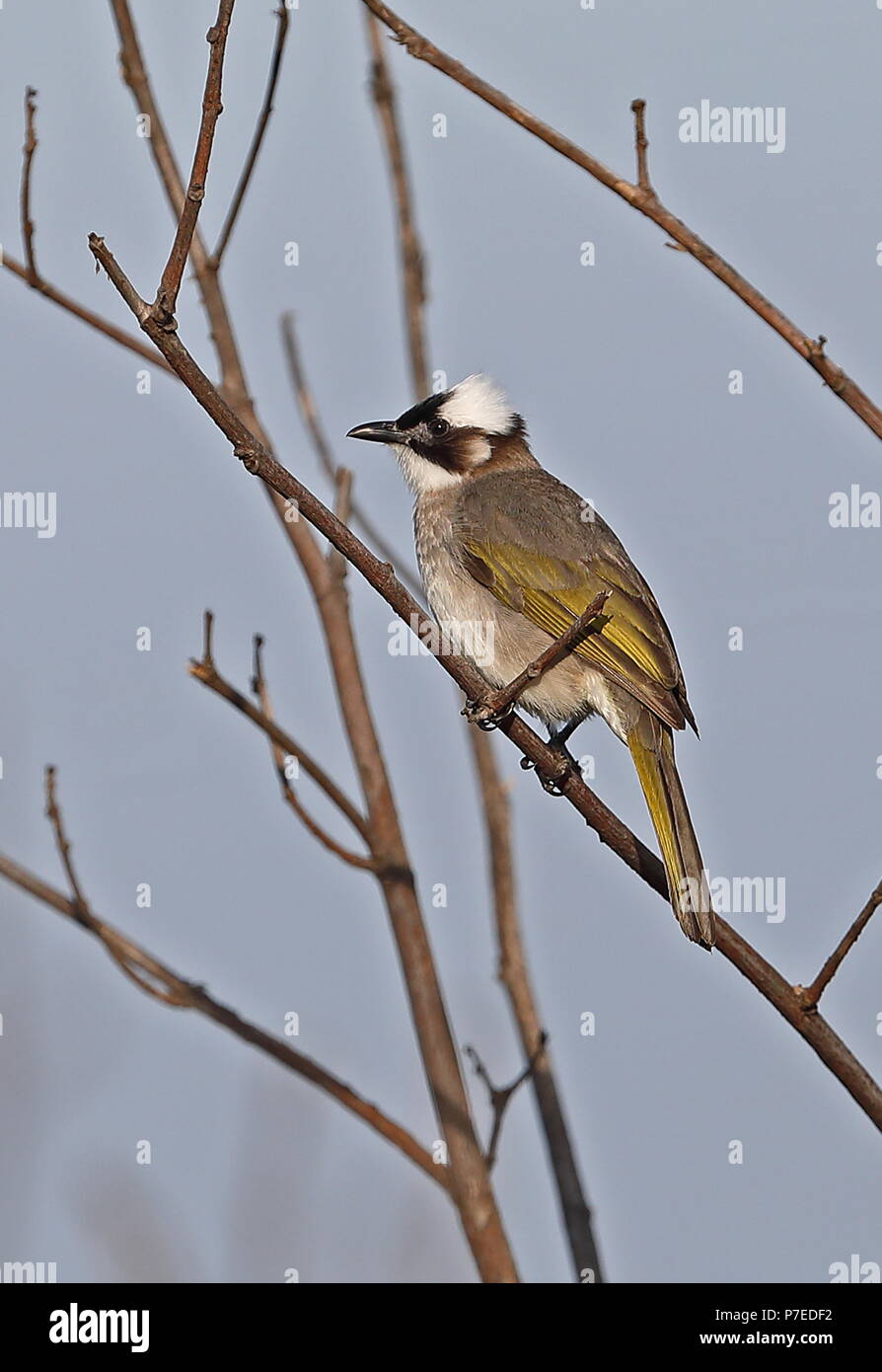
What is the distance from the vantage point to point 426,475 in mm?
6066

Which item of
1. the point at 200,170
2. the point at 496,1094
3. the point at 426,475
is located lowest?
the point at 496,1094

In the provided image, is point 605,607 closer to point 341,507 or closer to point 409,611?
point 341,507

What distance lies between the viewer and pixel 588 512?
5750 mm

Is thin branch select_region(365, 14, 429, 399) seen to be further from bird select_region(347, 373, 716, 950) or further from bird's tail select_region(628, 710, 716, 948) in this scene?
bird's tail select_region(628, 710, 716, 948)

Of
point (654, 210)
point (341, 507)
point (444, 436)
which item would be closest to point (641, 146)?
point (654, 210)

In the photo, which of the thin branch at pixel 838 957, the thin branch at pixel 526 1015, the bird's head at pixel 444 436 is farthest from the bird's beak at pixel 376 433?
the thin branch at pixel 838 957

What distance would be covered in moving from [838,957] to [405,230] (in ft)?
9.47

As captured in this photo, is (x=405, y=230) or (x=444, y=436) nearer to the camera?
(x=405, y=230)

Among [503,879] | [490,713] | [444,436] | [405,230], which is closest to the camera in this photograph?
[490,713]

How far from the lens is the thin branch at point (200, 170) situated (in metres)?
2.69

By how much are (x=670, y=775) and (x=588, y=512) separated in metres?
1.42

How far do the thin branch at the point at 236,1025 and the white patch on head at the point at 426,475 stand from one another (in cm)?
264

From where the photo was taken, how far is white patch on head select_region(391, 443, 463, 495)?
605 cm

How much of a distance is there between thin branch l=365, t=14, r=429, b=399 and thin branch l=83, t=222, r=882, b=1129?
1.55m
